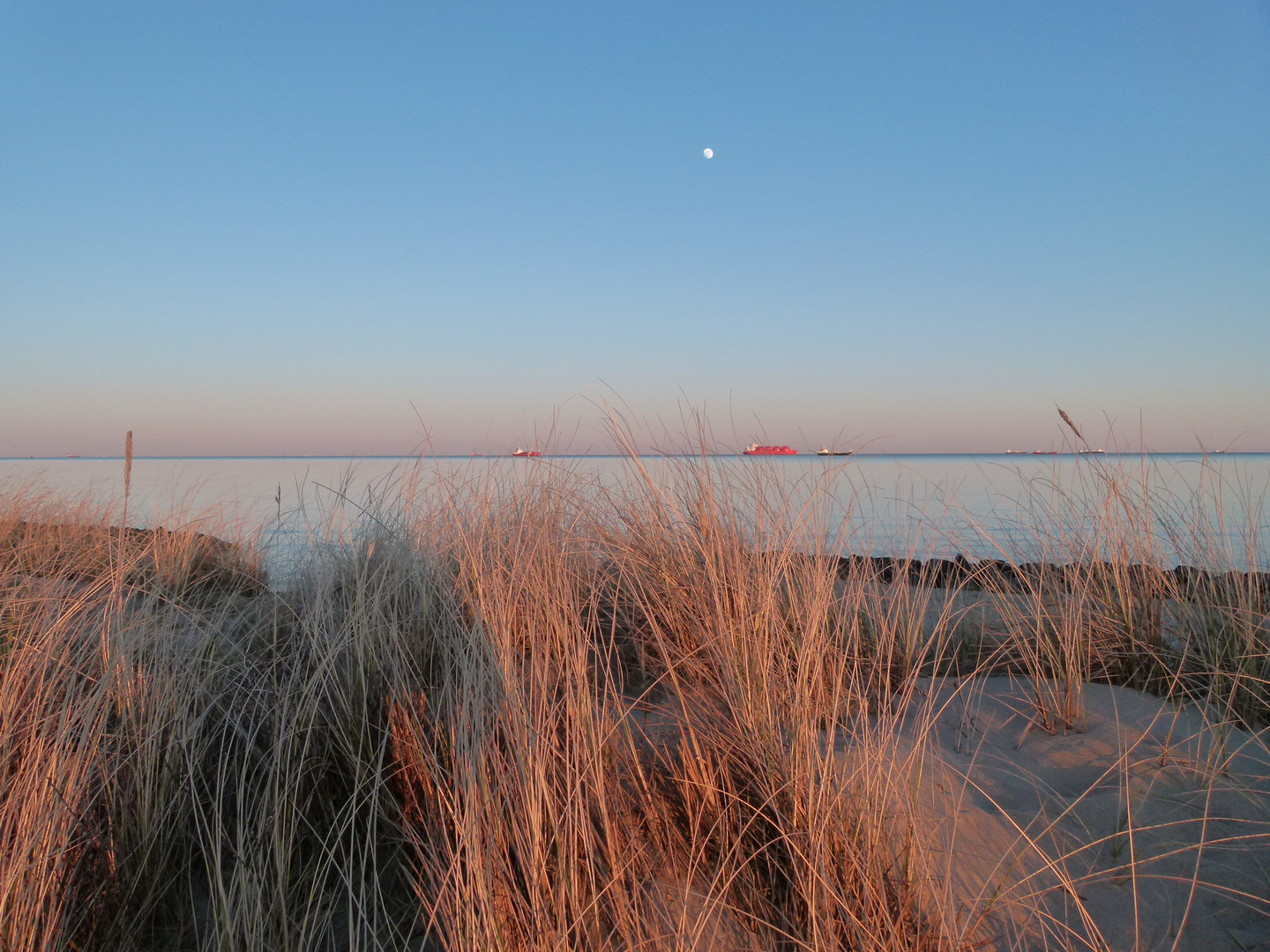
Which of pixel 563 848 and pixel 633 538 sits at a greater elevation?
pixel 633 538

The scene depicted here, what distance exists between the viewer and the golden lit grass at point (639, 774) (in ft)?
4.87

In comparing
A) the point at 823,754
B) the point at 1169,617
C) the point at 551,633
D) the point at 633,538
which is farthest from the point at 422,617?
the point at 1169,617

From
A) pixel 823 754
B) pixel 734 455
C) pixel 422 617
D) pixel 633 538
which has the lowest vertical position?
pixel 823 754

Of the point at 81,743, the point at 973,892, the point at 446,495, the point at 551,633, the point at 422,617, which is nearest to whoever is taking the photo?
the point at 973,892

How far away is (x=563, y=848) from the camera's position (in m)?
1.45

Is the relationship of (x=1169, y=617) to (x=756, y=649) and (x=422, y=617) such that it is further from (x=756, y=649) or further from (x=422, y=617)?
(x=422, y=617)

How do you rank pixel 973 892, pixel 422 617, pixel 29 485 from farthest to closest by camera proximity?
1. pixel 29 485
2. pixel 422 617
3. pixel 973 892

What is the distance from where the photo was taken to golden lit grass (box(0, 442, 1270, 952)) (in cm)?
149

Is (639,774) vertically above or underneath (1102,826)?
above

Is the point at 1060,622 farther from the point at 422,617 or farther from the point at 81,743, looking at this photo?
the point at 81,743

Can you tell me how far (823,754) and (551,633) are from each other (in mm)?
874

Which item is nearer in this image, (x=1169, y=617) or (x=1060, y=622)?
(x=1060, y=622)

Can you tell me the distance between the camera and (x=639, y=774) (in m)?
1.77

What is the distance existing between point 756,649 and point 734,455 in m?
1.57
